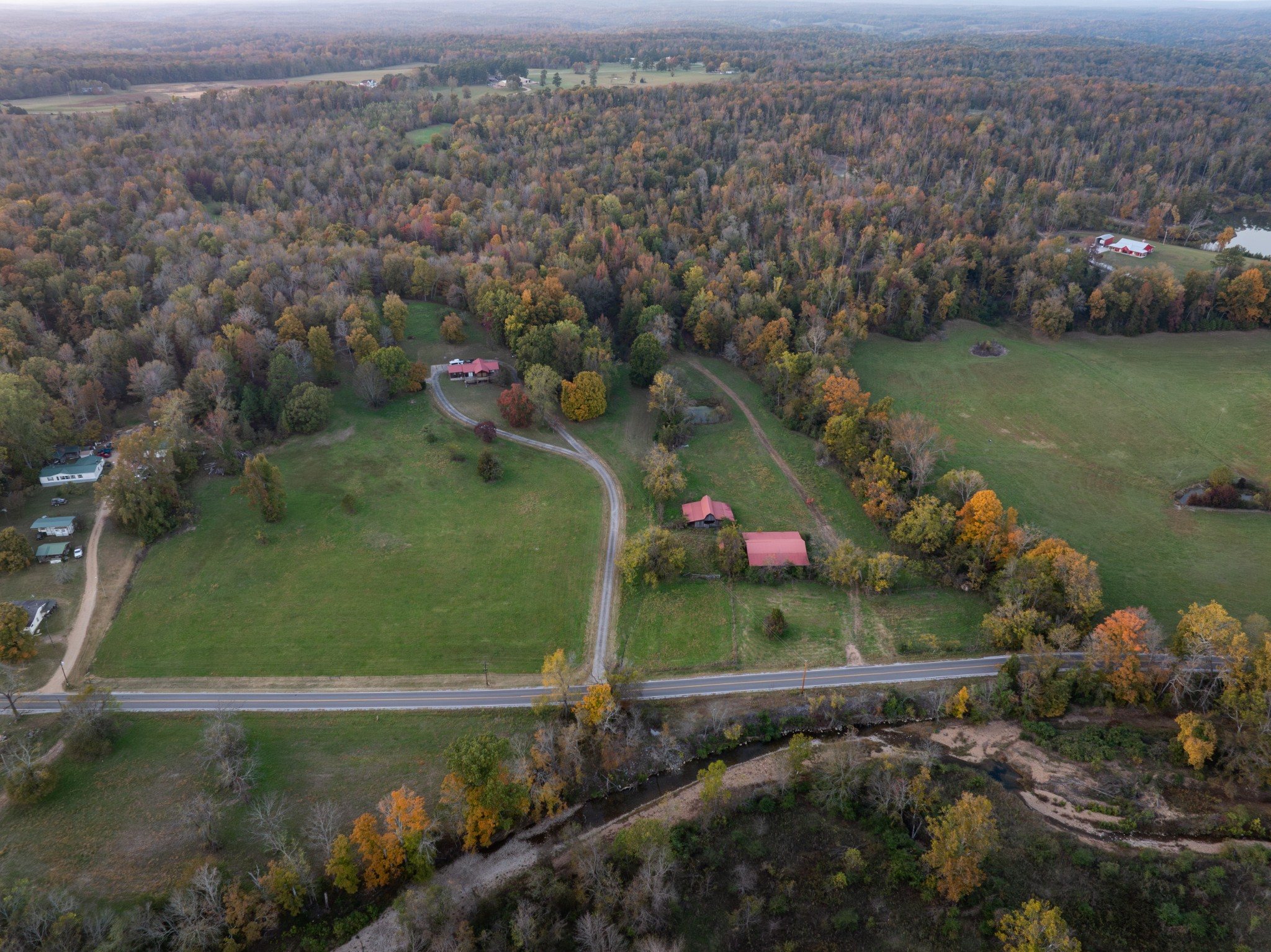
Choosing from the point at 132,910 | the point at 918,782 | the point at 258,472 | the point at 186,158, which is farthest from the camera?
the point at 186,158

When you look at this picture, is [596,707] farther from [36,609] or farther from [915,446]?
[36,609]

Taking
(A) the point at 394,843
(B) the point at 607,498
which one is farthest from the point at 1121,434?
(A) the point at 394,843

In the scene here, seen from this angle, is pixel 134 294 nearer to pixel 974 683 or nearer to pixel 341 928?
pixel 341 928

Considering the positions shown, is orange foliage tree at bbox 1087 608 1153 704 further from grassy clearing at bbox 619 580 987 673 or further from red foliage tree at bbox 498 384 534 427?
red foliage tree at bbox 498 384 534 427

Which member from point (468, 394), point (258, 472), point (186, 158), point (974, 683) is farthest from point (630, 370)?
point (186, 158)

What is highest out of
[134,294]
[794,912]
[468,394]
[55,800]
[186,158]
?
[186,158]

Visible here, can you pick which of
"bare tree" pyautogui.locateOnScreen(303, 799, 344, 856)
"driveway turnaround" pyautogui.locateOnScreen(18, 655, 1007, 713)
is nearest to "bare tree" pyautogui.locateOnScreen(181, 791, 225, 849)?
"bare tree" pyautogui.locateOnScreen(303, 799, 344, 856)

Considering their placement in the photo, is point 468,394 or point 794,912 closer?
point 794,912
